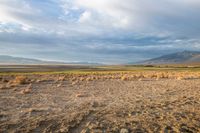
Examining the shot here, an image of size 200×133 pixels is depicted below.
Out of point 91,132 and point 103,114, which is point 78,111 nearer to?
point 103,114

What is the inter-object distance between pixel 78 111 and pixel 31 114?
210cm

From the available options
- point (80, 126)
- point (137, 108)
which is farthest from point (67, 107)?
point (80, 126)

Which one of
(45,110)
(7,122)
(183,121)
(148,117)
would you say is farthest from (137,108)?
(7,122)

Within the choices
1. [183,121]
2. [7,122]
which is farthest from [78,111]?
[183,121]

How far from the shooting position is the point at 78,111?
12523 millimetres

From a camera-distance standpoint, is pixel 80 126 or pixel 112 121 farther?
pixel 112 121

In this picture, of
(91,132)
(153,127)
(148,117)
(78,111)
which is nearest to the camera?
(91,132)

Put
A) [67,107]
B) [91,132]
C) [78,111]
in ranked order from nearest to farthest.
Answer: [91,132]
[78,111]
[67,107]

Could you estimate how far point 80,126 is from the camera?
953 centimetres

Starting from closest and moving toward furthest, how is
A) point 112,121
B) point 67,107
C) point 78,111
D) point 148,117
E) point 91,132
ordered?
point 91,132 < point 112,121 < point 148,117 < point 78,111 < point 67,107

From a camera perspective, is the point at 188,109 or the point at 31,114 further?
the point at 188,109

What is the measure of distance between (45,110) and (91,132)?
4590 millimetres

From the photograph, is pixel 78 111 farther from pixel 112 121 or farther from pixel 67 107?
pixel 112 121

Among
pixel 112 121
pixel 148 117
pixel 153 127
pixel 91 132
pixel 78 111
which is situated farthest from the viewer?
pixel 78 111
